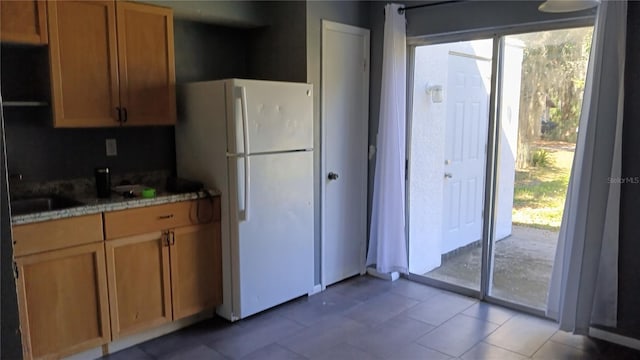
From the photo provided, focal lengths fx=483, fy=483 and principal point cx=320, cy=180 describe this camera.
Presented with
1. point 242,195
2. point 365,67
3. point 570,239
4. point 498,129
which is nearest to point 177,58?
point 242,195

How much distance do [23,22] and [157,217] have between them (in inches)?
49.9

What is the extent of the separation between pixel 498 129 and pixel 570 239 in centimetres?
95

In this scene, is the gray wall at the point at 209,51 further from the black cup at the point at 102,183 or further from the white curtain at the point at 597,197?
the white curtain at the point at 597,197

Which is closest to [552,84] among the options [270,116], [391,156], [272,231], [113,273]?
[391,156]

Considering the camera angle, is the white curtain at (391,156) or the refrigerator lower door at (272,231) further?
the white curtain at (391,156)

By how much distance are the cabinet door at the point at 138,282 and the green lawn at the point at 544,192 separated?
2.49 meters

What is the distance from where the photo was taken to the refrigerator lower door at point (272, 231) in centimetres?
318

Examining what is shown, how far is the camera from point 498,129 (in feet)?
11.6

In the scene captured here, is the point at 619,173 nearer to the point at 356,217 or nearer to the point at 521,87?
the point at 521,87

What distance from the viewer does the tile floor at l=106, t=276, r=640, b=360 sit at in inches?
114

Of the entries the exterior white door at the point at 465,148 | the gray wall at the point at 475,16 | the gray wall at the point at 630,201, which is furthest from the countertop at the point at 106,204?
the gray wall at the point at 630,201

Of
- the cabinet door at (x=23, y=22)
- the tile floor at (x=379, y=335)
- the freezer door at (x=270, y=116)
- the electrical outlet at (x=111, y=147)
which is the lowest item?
the tile floor at (x=379, y=335)

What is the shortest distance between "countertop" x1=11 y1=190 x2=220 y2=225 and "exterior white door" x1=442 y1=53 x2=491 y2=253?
1.95 meters

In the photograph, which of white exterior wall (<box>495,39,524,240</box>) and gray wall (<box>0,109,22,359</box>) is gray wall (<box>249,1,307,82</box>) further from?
gray wall (<box>0,109,22,359</box>)
